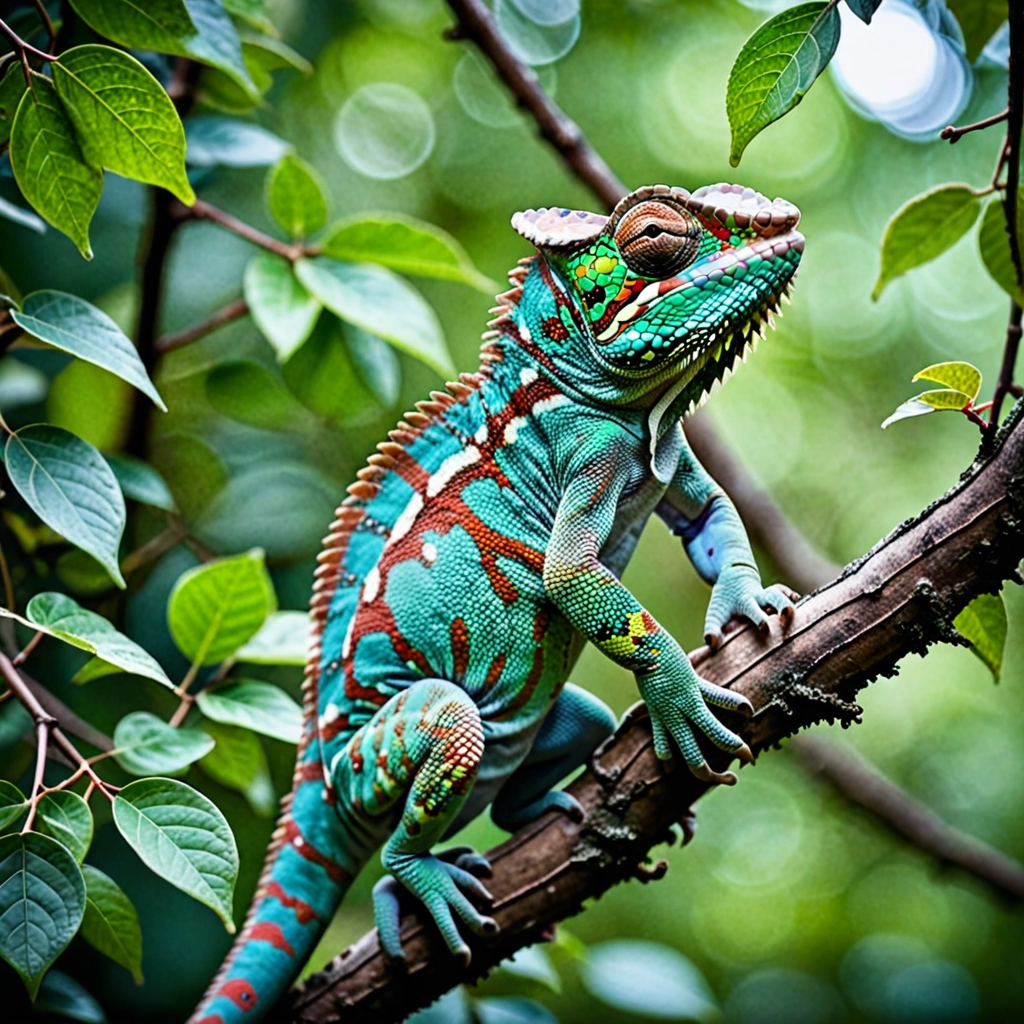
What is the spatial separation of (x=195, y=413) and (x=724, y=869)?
11.9 ft

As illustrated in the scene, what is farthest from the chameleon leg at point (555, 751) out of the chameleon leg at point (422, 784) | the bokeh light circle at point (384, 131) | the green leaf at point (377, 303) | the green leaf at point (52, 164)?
the bokeh light circle at point (384, 131)

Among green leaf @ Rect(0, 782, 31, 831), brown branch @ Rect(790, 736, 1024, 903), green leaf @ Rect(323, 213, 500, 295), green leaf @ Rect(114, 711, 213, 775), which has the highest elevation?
green leaf @ Rect(323, 213, 500, 295)

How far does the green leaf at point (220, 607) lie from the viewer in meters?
2.07

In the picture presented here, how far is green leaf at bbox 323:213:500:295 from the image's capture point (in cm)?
227

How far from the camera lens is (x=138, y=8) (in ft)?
5.16

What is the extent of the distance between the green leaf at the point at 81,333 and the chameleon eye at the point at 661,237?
73cm

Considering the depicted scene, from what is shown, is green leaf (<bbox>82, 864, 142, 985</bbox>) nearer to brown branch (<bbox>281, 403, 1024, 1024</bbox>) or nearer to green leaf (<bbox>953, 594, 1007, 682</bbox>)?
brown branch (<bbox>281, 403, 1024, 1024</bbox>)

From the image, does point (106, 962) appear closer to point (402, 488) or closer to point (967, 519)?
point (402, 488)

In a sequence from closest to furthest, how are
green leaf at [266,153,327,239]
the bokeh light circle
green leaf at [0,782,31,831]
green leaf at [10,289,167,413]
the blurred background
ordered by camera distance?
1. green leaf at [0,782,31,831]
2. green leaf at [10,289,167,413]
3. green leaf at [266,153,327,239]
4. the blurred background
5. the bokeh light circle

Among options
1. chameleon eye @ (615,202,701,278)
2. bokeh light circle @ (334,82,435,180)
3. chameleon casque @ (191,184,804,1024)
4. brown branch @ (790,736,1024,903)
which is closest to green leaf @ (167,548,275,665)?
chameleon casque @ (191,184,804,1024)

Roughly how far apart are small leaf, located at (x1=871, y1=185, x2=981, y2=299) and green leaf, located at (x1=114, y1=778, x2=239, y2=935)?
4.38 feet

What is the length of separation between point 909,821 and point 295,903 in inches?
86.2

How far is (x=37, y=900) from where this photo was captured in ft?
4.43

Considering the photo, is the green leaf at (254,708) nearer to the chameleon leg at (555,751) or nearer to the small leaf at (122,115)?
the chameleon leg at (555,751)
